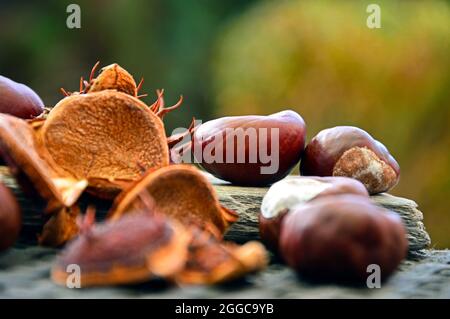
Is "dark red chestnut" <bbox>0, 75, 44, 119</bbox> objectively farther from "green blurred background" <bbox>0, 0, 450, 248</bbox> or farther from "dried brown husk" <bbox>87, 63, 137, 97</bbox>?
"green blurred background" <bbox>0, 0, 450, 248</bbox>

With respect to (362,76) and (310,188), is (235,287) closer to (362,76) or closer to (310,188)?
(310,188)

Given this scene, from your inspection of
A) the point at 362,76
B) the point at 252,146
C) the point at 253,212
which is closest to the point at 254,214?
the point at 253,212

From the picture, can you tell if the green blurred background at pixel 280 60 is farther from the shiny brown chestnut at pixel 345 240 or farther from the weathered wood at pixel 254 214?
the shiny brown chestnut at pixel 345 240

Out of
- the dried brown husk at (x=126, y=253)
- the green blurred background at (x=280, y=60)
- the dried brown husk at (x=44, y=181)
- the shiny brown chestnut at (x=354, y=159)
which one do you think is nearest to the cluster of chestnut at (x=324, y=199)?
the shiny brown chestnut at (x=354, y=159)

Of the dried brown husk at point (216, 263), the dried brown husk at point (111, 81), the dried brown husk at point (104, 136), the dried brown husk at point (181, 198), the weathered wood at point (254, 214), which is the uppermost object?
the dried brown husk at point (111, 81)

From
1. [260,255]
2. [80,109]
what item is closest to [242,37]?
[80,109]

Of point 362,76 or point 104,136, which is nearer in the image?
point 104,136

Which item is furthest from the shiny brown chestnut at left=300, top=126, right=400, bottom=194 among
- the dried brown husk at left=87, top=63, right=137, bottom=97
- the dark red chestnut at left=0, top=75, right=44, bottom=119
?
the dark red chestnut at left=0, top=75, right=44, bottom=119
